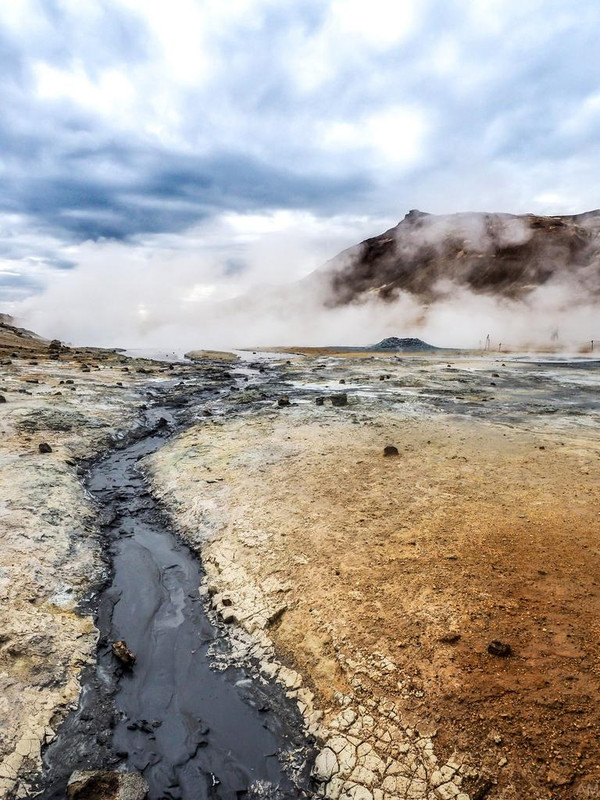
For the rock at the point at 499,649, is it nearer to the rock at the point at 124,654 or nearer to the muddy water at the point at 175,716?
the muddy water at the point at 175,716

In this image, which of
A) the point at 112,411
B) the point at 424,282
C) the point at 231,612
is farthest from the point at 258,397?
the point at 424,282

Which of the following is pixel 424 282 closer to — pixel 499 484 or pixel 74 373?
pixel 74 373

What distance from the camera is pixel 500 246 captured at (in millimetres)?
102438

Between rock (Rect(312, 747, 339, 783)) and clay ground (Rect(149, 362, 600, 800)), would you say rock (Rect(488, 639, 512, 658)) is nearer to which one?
clay ground (Rect(149, 362, 600, 800))

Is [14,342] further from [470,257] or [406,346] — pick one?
[470,257]

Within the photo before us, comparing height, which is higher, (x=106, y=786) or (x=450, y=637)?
(x=450, y=637)

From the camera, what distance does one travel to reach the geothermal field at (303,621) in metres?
3.65

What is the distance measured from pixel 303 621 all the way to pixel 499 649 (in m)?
2.03

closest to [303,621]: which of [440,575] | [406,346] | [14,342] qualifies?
[440,575]

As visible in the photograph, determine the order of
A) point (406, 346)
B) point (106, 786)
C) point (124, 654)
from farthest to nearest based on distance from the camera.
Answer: point (406, 346) < point (124, 654) < point (106, 786)

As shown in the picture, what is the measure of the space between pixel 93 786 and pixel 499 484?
7263 mm

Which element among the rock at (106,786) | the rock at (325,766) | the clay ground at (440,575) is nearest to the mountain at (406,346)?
the clay ground at (440,575)

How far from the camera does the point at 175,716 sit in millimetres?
4332

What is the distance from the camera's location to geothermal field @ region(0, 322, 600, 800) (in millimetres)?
3648
